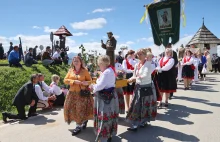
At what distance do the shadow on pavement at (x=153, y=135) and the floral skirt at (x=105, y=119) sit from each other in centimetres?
60

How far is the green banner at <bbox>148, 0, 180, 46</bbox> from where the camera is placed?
1312 centimetres

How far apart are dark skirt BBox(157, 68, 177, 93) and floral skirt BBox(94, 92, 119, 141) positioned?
355cm

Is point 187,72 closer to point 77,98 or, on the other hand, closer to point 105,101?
point 77,98

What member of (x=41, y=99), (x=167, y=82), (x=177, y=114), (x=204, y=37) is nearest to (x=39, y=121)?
(x=41, y=99)

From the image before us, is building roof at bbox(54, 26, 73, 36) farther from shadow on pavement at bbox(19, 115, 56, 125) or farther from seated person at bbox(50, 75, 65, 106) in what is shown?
shadow on pavement at bbox(19, 115, 56, 125)

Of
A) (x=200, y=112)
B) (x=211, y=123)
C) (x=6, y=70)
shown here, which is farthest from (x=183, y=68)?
(x=6, y=70)

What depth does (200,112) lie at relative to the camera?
286 inches

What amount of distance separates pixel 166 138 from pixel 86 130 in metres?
1.88

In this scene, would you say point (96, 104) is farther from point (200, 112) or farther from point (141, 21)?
point (141, 21)

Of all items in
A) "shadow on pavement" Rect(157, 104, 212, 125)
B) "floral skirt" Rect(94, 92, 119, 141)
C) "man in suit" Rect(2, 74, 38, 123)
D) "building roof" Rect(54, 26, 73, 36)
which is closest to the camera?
"floral skirt" Rect(94, 92, 119, 141)

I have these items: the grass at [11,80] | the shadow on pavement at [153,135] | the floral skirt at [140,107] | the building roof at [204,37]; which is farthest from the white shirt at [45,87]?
the building roof at [204,37]

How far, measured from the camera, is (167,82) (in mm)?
7836

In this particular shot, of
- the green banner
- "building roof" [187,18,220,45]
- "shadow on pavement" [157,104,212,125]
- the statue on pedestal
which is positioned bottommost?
"shadow on pavement" [157,104,212,125]

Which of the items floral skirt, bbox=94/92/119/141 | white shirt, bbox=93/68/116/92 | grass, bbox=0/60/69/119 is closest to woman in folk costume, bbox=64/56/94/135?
floral skirt, bbox=94/92/119/141
